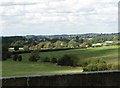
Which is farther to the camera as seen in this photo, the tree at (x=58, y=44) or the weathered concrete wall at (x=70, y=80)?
the tree at (x=58, y=44)

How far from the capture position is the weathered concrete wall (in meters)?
4.15

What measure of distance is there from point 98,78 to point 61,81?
1.79 ft

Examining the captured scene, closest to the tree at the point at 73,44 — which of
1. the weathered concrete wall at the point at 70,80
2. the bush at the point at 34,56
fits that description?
the bush at the point at 34,56

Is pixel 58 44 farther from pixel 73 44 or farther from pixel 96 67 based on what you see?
pixel 96 67

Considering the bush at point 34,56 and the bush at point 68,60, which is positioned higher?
the bush at point 34,56

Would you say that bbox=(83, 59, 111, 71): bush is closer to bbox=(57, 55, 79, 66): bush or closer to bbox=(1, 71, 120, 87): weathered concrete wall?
bbox=(1, 71, 120, 87): weathered concrete wall

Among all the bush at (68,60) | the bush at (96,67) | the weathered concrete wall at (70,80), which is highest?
the weathered concrete wall at (70,80)

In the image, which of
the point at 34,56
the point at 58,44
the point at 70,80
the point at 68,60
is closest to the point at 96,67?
the point at 34,56

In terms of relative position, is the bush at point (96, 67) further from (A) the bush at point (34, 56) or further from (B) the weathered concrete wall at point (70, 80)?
(A) the bush at point (34, 56)

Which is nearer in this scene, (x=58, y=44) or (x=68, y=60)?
(x=68, y=60)

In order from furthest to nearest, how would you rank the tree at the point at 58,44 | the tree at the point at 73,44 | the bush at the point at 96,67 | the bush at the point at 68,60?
the tree at the point at 73,44 → the tree at the point at 58,44 → the bush at the point at 68,60 → the bush at the point at 96,67

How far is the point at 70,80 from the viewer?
4.29 metres

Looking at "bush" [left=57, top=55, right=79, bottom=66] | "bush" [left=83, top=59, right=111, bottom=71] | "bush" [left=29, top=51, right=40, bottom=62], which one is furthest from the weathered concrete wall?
"bush" [left=57, top=55, right=79, bottom=66]

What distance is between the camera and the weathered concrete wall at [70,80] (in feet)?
13.6
